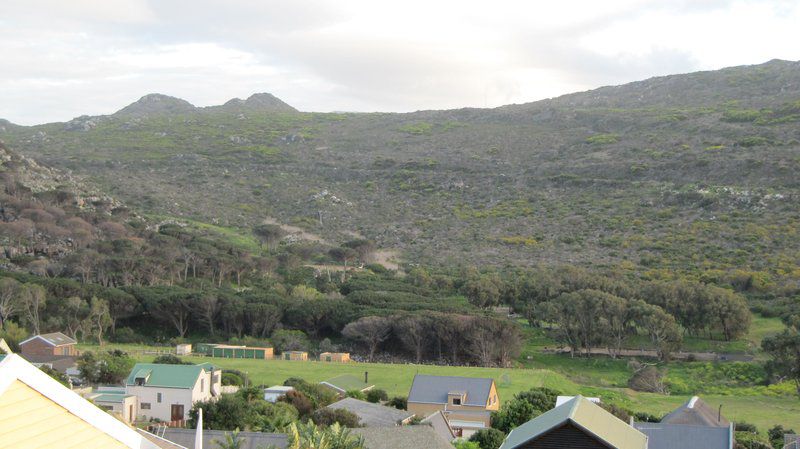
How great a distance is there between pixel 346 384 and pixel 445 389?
219 inches

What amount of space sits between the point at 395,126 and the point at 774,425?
11501 centimetres

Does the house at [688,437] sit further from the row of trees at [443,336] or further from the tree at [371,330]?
the tree at [371,330]

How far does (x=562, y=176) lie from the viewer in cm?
9388

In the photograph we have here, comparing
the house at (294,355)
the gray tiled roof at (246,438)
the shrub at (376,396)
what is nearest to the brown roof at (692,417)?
the shrub at (376,396)

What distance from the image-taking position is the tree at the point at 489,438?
76.4ft

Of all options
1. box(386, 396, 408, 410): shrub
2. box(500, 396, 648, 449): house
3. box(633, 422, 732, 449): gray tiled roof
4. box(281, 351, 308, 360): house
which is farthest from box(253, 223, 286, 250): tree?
box(500, 396, 648, 449): house

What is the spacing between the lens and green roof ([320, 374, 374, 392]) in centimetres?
3316

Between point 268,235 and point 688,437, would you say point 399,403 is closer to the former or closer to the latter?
point 688,437

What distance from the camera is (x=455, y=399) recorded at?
2927 cm

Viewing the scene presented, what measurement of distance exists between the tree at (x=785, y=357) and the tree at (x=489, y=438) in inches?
672

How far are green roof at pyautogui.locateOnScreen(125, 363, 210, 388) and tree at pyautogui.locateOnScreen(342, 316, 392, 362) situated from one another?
15.1 meters

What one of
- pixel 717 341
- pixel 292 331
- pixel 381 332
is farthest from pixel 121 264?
pixel 717 341

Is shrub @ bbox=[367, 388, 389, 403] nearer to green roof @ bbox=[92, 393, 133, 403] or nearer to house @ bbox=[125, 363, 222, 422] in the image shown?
house @ bbox=[125, 363, 222, 422]

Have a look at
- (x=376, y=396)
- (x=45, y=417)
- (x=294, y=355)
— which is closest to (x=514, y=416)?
(x=376, y=396)
